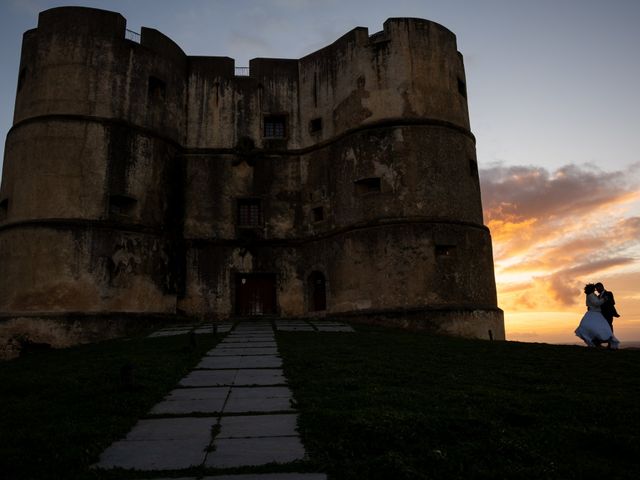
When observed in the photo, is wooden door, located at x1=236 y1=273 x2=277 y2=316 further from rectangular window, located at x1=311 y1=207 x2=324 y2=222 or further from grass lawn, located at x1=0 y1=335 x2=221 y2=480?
grass lawn, located at x1=0 y1=335 x2=221 y2=480

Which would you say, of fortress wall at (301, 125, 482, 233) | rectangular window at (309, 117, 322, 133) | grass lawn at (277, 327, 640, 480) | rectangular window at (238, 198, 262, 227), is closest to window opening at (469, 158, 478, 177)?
fortress wall at (301, 125, 482, 233)

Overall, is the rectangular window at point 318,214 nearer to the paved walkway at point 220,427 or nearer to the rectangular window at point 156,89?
the rectangular window at point 156,89

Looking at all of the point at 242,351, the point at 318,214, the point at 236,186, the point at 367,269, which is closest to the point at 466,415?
the point at 242,351

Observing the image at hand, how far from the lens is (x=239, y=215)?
2362 centimetres

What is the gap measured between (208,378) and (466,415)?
4369 mm

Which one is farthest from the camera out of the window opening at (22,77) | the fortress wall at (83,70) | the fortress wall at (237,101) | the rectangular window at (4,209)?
the fortress wall at (237,101)

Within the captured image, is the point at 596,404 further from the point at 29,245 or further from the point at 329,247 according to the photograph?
the point at 29,245

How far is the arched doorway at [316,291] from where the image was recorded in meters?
22.4

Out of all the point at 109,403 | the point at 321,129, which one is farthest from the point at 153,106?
the point at 109,403

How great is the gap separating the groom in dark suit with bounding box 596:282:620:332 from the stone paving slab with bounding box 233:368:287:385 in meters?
8.85

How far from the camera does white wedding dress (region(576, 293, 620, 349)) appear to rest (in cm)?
1321

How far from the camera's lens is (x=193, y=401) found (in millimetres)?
6875

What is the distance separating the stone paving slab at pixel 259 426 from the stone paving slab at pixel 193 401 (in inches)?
21.5

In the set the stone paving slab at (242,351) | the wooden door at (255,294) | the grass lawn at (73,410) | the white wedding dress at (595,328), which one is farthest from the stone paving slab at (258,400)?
the wooden door at (255,294)
